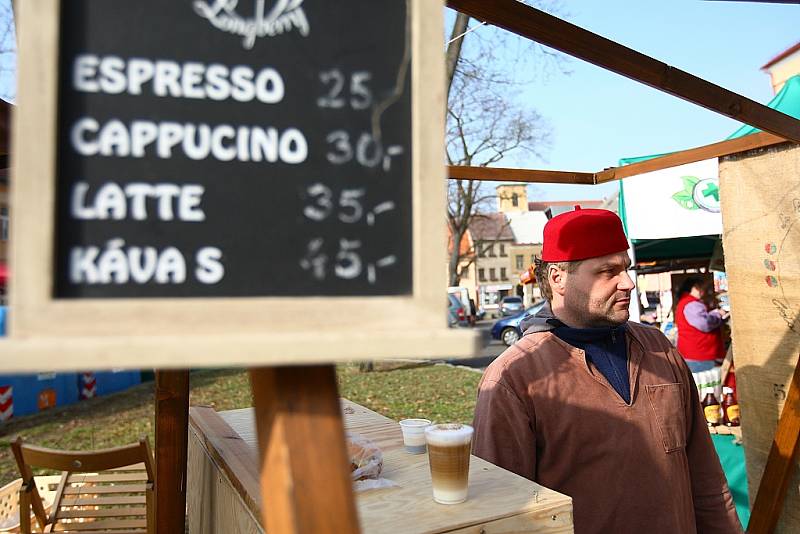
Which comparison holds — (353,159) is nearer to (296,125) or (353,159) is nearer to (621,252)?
(296,125)

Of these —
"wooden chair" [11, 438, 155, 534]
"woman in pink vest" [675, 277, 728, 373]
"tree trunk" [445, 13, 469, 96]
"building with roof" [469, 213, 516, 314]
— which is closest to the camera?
"wooden chair" [11, 438, 155, 534]

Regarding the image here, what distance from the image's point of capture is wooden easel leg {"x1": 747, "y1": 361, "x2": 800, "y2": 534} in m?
2.94

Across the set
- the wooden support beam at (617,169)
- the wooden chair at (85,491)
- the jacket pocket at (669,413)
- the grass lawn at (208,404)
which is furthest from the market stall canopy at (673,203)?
the wooden chair at (85,491)

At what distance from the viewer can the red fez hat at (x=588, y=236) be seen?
8.20 ft

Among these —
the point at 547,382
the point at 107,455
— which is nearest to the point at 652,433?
the point at 547,382

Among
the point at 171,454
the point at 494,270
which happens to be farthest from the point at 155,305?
the point at 494,270

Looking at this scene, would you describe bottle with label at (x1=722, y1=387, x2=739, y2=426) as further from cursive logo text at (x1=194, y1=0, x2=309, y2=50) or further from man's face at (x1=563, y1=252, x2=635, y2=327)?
cursive logo text at (x1=194, y1=0, x2=309, y2=50)

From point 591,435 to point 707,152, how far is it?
190 centimetres

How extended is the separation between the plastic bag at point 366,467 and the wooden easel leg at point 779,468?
2376 millimetres

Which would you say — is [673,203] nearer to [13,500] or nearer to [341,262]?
[341,262]

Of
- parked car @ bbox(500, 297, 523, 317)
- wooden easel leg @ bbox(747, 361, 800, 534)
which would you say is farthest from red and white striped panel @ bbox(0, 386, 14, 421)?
parked car @ bbox(500, 297, 523, 317)

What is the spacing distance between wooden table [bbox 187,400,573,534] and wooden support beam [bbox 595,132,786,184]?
227 centimetres

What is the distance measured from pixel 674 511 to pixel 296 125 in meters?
2.09

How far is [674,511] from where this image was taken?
7.07 feet
